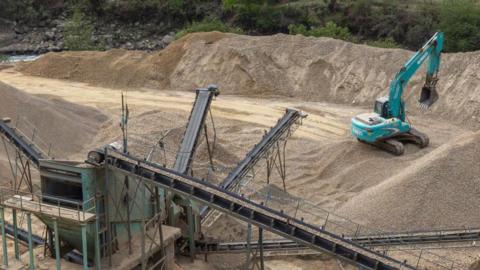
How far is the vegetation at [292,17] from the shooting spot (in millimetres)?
51781

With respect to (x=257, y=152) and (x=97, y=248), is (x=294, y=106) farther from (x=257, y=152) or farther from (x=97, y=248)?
(x=97, y=248)

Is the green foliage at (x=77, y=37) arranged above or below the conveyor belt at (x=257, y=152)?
above

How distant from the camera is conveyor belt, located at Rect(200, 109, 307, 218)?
20938 millimetres

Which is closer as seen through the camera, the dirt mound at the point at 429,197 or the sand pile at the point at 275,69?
the dirt mound at the point at 429,197

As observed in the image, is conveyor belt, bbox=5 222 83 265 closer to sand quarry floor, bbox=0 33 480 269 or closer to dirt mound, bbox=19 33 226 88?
sand quarry floor, bbox=0 33 480 269

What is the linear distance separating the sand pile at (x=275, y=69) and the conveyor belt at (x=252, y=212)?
67.0ft

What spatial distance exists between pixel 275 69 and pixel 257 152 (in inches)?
692

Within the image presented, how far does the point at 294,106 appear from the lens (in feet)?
118

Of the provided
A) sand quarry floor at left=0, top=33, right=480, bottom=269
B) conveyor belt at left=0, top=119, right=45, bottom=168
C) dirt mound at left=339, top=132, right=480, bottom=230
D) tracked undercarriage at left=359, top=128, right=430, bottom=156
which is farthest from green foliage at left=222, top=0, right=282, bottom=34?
conveyor belt at left=0, top=119, right=45, bottom=168

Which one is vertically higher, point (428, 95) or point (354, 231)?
point (428, 95)

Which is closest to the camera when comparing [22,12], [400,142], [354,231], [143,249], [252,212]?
[252,212]

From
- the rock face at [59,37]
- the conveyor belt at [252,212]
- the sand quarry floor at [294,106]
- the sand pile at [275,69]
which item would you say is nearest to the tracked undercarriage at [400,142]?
the sand quarry floor at [294,106]

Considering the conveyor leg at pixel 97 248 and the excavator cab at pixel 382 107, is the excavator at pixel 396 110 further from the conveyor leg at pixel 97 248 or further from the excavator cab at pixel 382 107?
the conveyor leg at pixel 97 248

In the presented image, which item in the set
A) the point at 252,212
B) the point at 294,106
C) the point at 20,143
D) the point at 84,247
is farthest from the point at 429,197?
the point at 294,106
